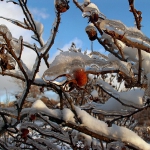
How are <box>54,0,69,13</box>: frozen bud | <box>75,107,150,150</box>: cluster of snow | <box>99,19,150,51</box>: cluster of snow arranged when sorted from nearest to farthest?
<box>99,19,150,51</box>: cluster of snow → <box>54,0,69,13</box>: frozen bud → <box>75,107,150,150</box>: cluster of snow

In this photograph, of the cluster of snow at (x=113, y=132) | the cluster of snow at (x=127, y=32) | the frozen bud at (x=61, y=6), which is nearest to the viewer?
the cluster of snow at (x=127, y=32)

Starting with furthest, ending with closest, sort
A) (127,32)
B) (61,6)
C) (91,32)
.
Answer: (91,32) → (61,6) → (127,32)

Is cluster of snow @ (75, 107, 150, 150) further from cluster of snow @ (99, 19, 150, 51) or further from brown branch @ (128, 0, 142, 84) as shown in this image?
cluster of snow @ (99, 19, 150, 51)

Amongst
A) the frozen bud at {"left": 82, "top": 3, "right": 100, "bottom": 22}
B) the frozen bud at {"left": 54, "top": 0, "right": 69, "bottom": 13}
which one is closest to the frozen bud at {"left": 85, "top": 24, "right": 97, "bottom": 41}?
the frozen bud at {"left": 82, "top": 3, "right": 100, "bottom": 22}

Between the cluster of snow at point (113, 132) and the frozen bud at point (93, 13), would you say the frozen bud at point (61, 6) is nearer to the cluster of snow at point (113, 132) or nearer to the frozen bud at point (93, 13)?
the frozen bud at point (93, 13)

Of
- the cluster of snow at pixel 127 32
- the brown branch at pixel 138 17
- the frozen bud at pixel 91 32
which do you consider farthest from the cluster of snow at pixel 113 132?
the cluster of snow at pixel 127 32

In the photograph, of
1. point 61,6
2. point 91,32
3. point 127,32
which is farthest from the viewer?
point 91,32

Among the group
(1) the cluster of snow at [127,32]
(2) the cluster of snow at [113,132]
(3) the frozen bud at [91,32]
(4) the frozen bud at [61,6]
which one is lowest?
(2) the cluster of snow at [113,132]

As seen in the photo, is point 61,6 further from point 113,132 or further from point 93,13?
point 113,132

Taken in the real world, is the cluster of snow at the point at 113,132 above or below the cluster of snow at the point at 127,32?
below

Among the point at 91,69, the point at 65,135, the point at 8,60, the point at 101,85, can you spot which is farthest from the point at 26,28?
the point at 65,135

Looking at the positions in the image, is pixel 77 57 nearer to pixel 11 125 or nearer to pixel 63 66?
pixel 63 66

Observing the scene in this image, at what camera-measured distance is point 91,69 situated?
100 cm

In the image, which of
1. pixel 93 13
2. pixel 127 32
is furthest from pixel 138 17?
pixel 127 32
